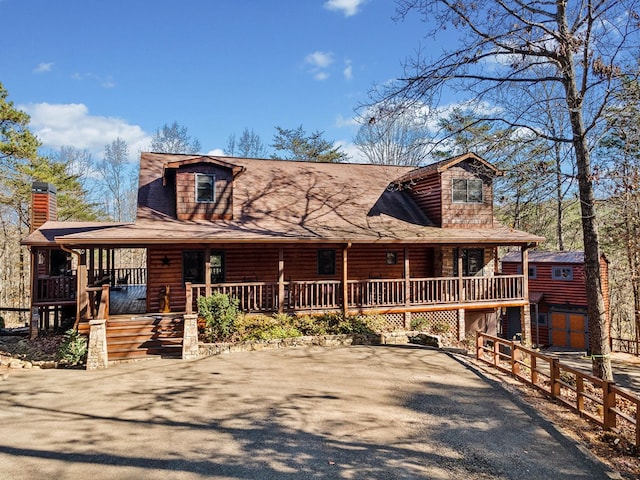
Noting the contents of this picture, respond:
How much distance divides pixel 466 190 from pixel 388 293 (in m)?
5.91

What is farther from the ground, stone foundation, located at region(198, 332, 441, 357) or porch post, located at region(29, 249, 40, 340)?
porch post, located at region(29, 249, 40, 340)

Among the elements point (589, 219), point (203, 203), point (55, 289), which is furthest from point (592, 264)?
point (55, 289)

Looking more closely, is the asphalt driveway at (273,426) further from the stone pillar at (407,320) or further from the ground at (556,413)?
the stone pillar at (407,320)

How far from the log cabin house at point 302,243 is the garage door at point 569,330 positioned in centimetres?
946

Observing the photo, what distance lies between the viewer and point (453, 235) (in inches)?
604

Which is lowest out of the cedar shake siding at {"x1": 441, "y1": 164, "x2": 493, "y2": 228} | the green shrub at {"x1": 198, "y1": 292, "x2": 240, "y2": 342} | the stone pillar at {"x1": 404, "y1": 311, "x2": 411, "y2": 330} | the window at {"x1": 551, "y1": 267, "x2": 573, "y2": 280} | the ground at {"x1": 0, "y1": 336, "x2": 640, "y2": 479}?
the ground at {"x1": 0, "y1": 336, "x2": 640, "y2": 479}

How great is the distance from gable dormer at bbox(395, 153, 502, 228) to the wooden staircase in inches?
411

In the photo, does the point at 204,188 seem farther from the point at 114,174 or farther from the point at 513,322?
the point at 114,174

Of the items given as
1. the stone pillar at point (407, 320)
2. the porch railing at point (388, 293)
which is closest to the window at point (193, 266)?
the porch railing at point (388, 293)

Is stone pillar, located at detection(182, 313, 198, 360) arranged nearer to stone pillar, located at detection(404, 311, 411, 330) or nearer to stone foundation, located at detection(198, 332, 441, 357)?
stone foundation, located at detection(198, 332, 441, 357)

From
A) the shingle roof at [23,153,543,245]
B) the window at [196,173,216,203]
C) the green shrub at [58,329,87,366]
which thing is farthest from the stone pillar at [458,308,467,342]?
the green shrub at [58,329,87,366]

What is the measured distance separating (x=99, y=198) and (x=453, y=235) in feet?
129

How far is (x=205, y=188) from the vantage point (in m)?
14.7

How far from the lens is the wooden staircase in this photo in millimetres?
11258
